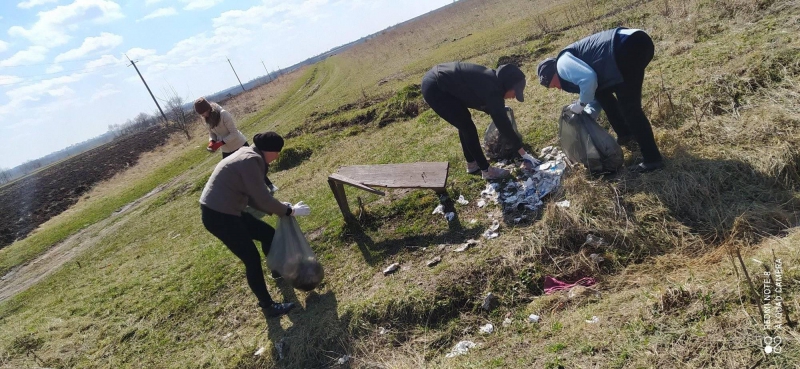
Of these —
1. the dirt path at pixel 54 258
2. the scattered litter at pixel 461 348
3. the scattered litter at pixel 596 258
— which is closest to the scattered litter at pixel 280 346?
the scattered litter at pixel 461 348

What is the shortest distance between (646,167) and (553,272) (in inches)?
61.5

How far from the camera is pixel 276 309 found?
4.23 m

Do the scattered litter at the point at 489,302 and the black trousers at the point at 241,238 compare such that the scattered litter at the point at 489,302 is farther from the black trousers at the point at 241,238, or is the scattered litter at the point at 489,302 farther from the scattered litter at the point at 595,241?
the black trousers at the point at 241,238

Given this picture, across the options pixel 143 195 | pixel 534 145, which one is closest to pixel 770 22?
pixel 534 145

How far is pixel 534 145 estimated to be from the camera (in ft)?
19.0

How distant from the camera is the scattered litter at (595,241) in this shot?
3.69 metres

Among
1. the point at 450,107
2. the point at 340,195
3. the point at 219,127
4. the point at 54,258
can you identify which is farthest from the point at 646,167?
the point at 54,258

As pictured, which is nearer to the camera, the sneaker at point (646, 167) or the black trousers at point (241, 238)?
the black trousers at point (241, 238)

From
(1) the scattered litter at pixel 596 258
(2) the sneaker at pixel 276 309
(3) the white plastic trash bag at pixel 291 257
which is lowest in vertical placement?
(1) the scattered litter at pixel 596 258

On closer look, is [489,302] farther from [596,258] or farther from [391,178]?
[391,178]

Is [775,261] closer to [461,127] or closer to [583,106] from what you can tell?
[583,106]

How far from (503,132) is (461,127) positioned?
516 millimetres

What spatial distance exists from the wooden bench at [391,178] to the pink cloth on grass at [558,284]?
5.22 ft

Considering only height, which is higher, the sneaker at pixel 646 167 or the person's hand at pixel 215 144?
the person's hand at pixel 215 144
